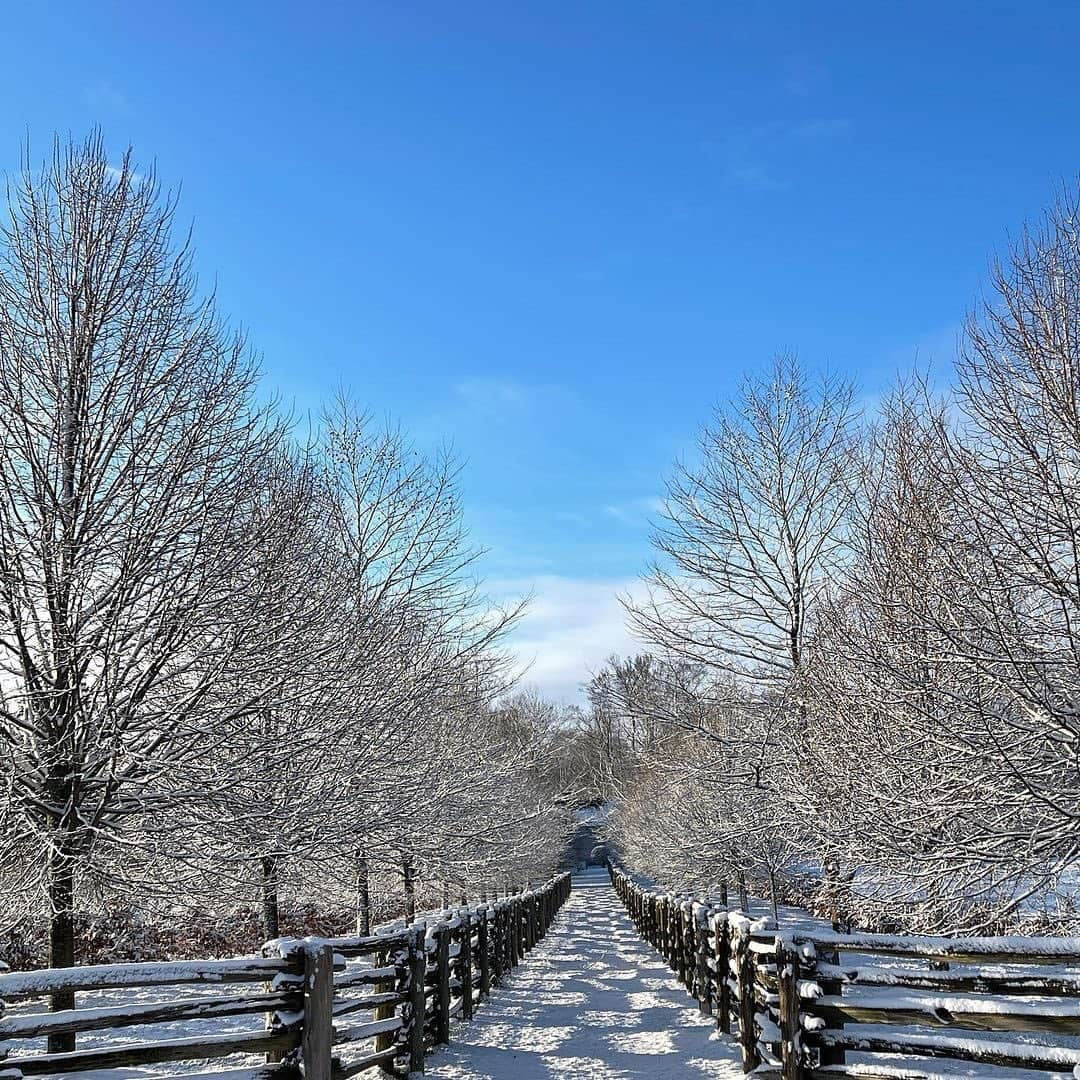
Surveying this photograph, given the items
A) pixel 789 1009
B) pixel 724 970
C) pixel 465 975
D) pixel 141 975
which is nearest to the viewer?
pixel 141 975

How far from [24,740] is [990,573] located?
8536mm

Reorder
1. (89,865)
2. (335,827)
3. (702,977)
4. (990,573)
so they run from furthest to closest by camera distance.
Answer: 1. (702,977)
2. (335,827)
3. (990,573)
4. (89,865)

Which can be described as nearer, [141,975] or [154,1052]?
[141,975]

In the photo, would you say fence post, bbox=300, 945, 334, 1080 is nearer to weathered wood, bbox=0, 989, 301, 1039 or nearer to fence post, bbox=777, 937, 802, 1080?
weathered wood, bbox=0, 989, 301, 1039

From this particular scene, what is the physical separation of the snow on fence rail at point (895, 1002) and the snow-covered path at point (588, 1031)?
1.10 m

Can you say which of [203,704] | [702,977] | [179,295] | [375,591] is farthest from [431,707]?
[179,295]

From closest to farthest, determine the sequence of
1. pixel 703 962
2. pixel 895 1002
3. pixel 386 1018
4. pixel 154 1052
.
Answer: pixel 154 1052 < pixel 895 1002 < pixel 386 1018 < pixel 703 962

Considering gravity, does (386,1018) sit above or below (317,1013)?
below

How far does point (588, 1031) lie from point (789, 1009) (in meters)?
4.36

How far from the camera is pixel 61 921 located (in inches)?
301

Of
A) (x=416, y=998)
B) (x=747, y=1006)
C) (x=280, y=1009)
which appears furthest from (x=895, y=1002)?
(x=416, y=998)

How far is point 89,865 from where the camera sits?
736 centimetres

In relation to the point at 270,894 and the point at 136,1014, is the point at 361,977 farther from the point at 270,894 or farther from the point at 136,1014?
the point at 270,894

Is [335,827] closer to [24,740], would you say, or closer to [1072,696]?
[24,740]
